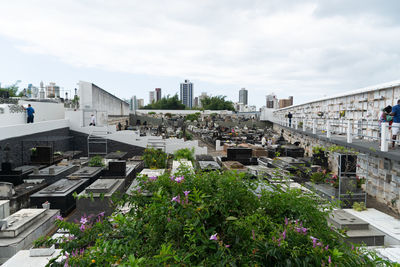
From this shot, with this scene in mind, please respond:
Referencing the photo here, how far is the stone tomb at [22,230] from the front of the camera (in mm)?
5359

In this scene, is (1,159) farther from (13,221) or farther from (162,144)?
(162,144)

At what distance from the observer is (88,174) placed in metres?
10.6

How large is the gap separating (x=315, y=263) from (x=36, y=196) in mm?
7960

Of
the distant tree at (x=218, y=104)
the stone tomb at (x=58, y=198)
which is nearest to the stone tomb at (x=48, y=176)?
the stone tomb at (x=58, y=198)

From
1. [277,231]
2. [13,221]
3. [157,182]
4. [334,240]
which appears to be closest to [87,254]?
[157,182]

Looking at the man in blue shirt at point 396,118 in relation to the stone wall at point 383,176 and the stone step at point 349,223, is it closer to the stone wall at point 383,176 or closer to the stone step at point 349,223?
the stone wall at point 383,176

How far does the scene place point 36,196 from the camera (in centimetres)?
789

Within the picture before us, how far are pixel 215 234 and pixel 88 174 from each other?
9278mm

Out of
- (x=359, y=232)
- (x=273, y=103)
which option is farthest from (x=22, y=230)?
(x=273, y=103)

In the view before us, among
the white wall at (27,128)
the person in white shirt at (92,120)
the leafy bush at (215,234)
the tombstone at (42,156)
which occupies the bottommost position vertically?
the tombstone at (42,156)

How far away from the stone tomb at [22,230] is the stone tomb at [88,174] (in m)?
3.16

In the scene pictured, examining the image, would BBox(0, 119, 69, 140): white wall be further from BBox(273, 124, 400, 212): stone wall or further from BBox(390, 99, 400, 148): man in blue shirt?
BBox(390, 99, 400, 148): man in blue shirt

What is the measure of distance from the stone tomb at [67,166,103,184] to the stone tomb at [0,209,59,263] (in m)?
3.16

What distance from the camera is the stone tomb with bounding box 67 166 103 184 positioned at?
1013 centimetres
